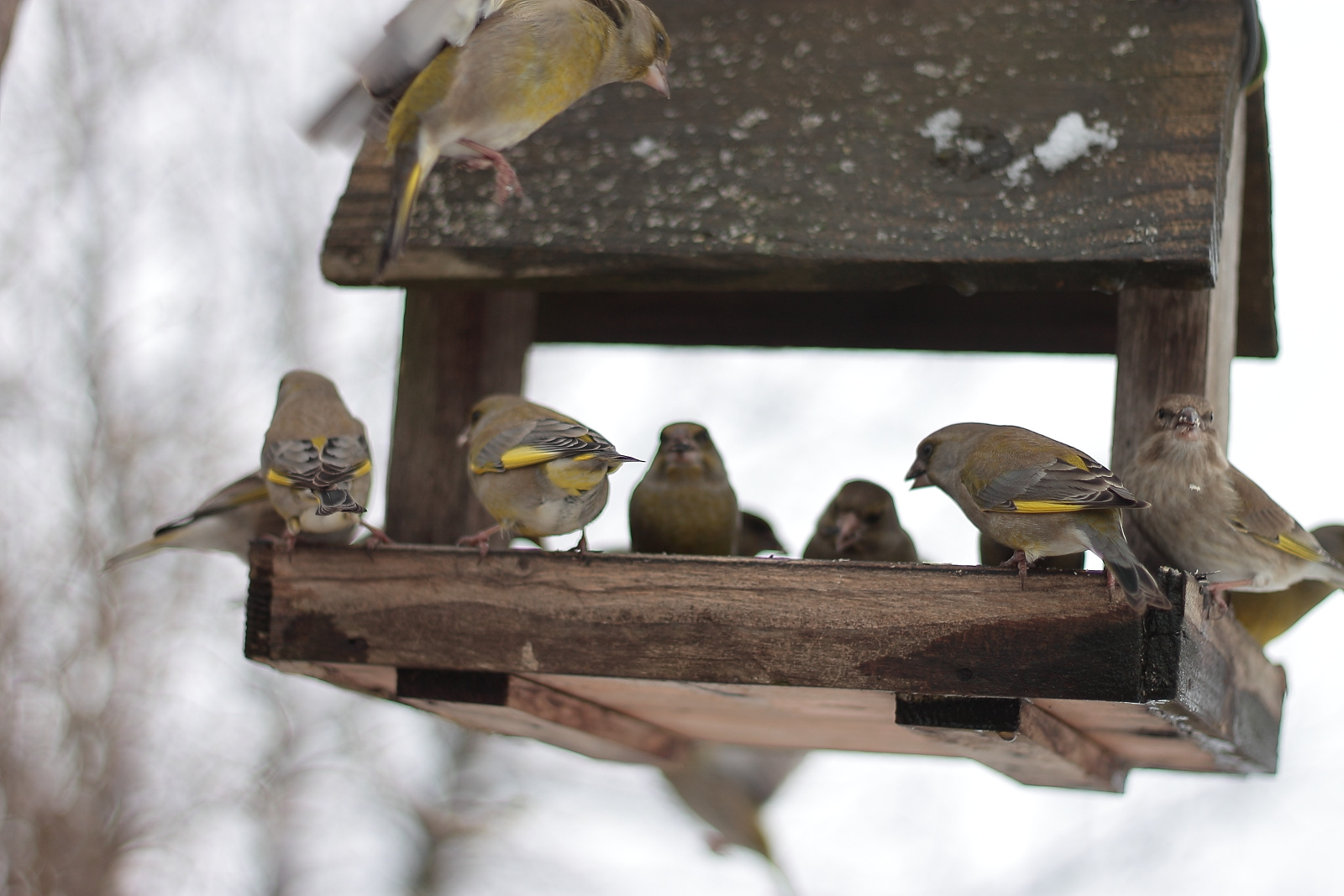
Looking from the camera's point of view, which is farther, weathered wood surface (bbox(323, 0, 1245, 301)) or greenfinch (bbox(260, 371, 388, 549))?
greenfinch (bbox(260, 371, 388, 549))

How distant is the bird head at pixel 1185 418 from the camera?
2.96 meters

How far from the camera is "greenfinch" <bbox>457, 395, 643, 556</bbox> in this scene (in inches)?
124

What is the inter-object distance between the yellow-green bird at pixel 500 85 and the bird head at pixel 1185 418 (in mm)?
1410

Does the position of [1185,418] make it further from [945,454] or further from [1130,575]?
[1130,575]

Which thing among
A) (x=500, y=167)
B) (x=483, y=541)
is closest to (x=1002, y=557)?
(x=483, y=541)

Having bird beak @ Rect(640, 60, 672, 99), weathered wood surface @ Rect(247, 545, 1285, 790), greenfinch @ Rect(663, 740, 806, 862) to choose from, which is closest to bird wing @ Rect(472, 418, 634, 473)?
weathered wood surface @ Rect(247, 545, 1285, 790)

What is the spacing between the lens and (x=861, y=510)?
387cm

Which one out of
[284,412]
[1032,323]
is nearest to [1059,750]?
[1032,323]

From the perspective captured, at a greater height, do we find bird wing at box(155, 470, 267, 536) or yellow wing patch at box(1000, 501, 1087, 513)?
yellow wing patch at box(1000, 501, 1087, 513)

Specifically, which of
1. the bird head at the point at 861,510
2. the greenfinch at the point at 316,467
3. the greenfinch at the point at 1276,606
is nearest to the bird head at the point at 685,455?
the bird head at the point at 861,510

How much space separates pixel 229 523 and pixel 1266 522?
272 centimetres

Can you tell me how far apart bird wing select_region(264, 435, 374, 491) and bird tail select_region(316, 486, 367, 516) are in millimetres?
53

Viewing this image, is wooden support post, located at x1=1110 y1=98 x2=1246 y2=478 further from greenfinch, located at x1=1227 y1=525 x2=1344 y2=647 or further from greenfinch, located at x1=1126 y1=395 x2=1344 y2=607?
greenfinch, located at x1=1227 y1=525 x2=1344 y2=647

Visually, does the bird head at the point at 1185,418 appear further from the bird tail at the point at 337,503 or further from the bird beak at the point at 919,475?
the bird tail at the point at 337,503
